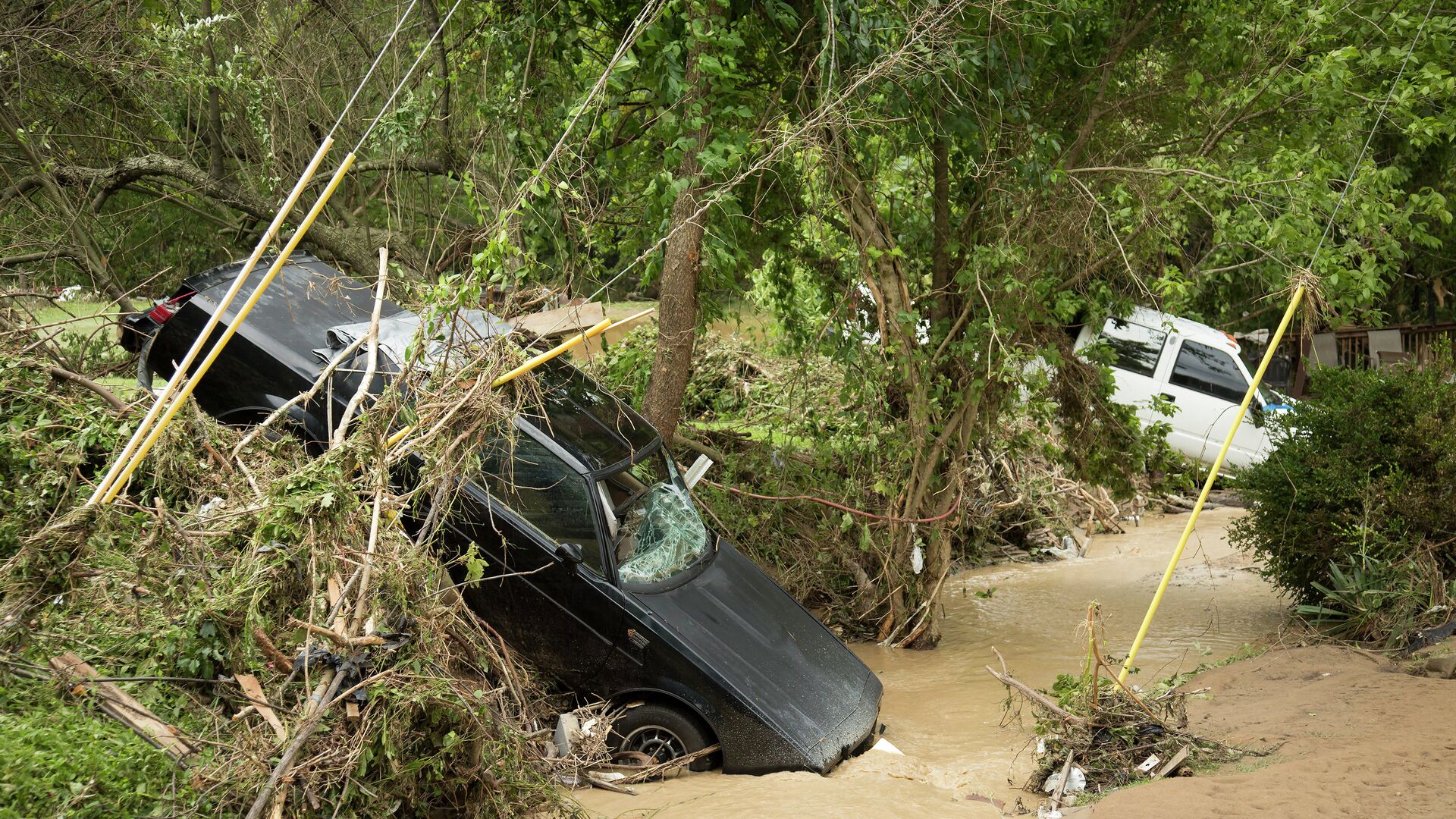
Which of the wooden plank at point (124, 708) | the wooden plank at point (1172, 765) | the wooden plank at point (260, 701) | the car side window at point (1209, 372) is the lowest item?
the wooden plank at point (1172, 765)

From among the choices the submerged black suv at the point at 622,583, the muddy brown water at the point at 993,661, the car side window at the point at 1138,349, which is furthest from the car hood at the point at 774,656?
the car side window at the point at 1138,349

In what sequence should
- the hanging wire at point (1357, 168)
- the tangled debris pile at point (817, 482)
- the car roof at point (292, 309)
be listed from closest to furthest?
the car roof at point (292, 309) → the hanging wire at point (1357, 168) → the tangled debris pile at point (817, 482)

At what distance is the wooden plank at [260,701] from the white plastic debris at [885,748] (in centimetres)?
340

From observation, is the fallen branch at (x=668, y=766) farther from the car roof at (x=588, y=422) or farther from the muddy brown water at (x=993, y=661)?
the car roof at (x=588, y=422)

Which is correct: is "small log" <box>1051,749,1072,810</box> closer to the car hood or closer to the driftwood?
the driftwood

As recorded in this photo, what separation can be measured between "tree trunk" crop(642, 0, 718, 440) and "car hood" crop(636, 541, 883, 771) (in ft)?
5.48

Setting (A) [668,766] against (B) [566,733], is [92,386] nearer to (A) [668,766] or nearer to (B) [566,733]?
(B) [566,733]

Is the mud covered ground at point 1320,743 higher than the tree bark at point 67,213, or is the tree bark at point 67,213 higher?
the tree bark at point 67,213

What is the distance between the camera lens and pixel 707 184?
7250 mm

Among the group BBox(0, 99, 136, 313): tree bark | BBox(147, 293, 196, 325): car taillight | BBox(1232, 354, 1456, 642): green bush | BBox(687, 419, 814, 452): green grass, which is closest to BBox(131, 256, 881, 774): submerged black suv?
BBox(147, 293, 196, 325): car taillight

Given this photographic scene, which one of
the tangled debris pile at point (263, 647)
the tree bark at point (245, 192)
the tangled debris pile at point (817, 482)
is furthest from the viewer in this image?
the tree bark at point (245, 192)

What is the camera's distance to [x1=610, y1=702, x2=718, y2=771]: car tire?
552cm

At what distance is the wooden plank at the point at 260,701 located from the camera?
377 centimetres

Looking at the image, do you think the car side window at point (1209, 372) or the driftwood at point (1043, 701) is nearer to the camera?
the driftwood at point (1043, 701)
